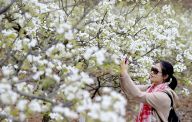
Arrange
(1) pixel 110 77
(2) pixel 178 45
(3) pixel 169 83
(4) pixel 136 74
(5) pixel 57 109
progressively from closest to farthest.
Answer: (5) pixel 57 109
(3) pixel 169 83
(4) pixel 136 74
(1) pixel 110 77
(2) pixel 178 45

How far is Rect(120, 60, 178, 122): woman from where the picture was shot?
494cm

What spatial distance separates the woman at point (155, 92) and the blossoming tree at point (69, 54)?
8.5 inches

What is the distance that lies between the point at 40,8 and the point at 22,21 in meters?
0.35

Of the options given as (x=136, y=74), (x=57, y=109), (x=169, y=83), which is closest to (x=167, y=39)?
(x=136, y=74)

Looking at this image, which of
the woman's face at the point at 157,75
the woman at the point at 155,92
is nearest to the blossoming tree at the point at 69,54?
the woman at the point at 155,92

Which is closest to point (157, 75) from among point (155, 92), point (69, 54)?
point (155, 92)

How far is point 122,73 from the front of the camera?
4941 mm

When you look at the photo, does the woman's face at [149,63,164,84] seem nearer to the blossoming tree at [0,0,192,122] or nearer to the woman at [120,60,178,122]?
the woman at [120,60,178,122]

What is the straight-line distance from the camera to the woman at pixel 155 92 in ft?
16.2

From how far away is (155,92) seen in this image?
5.00 m

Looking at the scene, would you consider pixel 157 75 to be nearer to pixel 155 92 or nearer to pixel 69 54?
pixel 155 92

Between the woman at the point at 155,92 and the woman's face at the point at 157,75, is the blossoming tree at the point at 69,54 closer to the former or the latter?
the woman at the point at 155,92

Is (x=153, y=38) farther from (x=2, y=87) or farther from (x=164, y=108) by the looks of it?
(x=2, y=87)

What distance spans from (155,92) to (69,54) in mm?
1291
